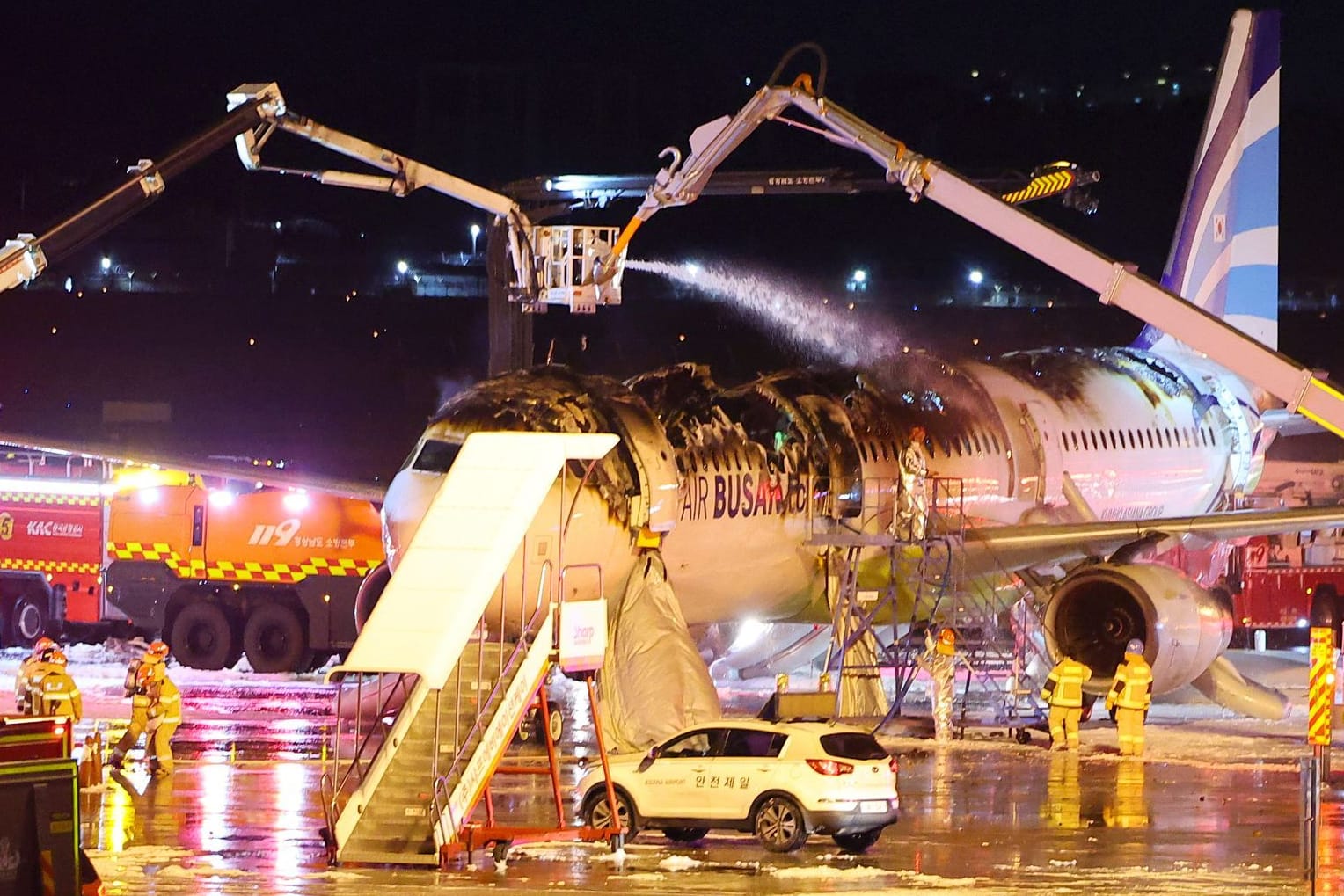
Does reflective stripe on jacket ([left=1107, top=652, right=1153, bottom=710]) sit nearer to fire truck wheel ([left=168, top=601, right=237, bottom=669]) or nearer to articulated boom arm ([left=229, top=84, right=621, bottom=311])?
articulated boom arm ([left=229, top=84, right=621, bottom=311])

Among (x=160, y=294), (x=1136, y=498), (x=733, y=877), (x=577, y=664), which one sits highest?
(x=160, y=294)

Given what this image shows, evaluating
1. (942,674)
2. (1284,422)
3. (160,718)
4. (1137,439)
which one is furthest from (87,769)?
(1284,422)

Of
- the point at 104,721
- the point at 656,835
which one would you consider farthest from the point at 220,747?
the point at 656,835

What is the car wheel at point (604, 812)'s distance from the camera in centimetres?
1802

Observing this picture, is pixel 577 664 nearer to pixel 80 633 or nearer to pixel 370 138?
pixel 80 633

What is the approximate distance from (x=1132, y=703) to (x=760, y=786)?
873 centimetres

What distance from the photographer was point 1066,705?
25688mm

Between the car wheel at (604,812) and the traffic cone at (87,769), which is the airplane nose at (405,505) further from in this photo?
the car wheel at (604,812)

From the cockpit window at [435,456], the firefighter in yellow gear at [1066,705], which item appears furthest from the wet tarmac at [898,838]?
the cockpit window at [435,456]

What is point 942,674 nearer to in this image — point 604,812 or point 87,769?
point 604,812

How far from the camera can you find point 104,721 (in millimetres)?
27047

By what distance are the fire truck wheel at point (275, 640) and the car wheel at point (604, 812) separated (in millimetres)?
17306

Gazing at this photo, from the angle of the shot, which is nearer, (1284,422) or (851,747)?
(851,747)

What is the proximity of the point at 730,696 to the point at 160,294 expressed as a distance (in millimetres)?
40683
